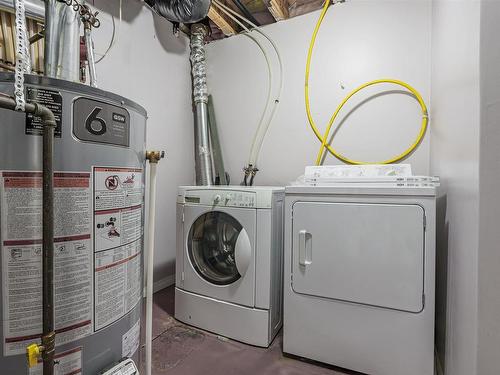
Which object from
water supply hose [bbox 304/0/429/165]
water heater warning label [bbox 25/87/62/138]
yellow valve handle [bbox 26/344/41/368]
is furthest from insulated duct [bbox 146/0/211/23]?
yellow valve handle [bbox 26/344/41/368]

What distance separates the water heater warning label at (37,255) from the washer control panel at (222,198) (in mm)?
902

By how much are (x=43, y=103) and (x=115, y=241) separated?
40cm

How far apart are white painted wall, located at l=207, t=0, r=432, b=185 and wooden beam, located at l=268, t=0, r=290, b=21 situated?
2.5 inches

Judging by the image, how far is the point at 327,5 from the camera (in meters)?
1.91

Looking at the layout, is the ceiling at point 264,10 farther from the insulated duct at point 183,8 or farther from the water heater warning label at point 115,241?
the water heater warning label at point 115,241

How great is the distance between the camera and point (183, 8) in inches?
71.0

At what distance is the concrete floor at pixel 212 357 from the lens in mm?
1307

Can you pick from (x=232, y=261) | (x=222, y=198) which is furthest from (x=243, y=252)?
(x=222, y=198)

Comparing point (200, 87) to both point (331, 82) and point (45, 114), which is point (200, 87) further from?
point (45, 114)

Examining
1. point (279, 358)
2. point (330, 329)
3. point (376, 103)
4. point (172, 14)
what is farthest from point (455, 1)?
point (279, 358)

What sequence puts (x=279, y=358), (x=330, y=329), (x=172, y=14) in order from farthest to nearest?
(x=172, y=14)
(x=279, y=358)
(x=330, y=329)

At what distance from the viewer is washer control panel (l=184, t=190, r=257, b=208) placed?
1.48m

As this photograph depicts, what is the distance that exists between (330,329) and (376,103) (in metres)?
1.57

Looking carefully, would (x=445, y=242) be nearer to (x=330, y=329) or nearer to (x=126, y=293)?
(x=330, y=329)
